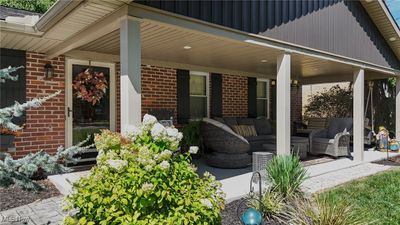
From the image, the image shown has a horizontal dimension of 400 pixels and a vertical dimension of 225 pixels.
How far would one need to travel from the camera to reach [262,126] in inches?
356

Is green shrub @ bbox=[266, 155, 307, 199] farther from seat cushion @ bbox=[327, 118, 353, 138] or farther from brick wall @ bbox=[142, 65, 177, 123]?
seat cushion @ bbox=[327, 118, 353, 138]

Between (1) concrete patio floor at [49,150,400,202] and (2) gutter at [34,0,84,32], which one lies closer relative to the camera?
(2) gutter at [34,0,84,32]

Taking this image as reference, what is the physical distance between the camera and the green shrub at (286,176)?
396 centimetres

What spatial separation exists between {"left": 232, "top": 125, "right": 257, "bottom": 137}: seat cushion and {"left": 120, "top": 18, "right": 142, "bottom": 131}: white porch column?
482cm

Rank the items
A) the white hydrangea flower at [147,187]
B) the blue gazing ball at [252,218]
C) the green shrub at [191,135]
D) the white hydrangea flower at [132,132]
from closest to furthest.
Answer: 1. the white hydrangea flower at [147,187]
2. the white hydrangea flower at [132,132]
3. the blue gazing ball at [252,218]
4. the green shrub at [191,135]

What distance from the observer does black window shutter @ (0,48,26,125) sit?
5.27 meters

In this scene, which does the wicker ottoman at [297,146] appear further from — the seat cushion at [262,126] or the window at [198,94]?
the window at [198,94]

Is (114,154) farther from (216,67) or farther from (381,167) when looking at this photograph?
(381,167)

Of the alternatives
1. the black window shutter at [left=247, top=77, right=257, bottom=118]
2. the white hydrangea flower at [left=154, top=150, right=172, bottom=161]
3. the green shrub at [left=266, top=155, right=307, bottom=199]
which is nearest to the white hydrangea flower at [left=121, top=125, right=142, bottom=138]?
the white hydrangea flower at [left=154, top=150, right=172, bottom=161]

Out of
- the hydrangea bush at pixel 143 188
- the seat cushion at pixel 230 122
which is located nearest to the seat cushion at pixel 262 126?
the seat cushion at pixel 230 122

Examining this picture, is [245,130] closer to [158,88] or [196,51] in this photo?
[158,88]

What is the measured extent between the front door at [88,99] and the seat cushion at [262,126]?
14.1 feet

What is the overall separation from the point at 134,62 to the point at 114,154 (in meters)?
1.41

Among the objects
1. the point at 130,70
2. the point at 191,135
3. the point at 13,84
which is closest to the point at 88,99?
the point at 13,84
